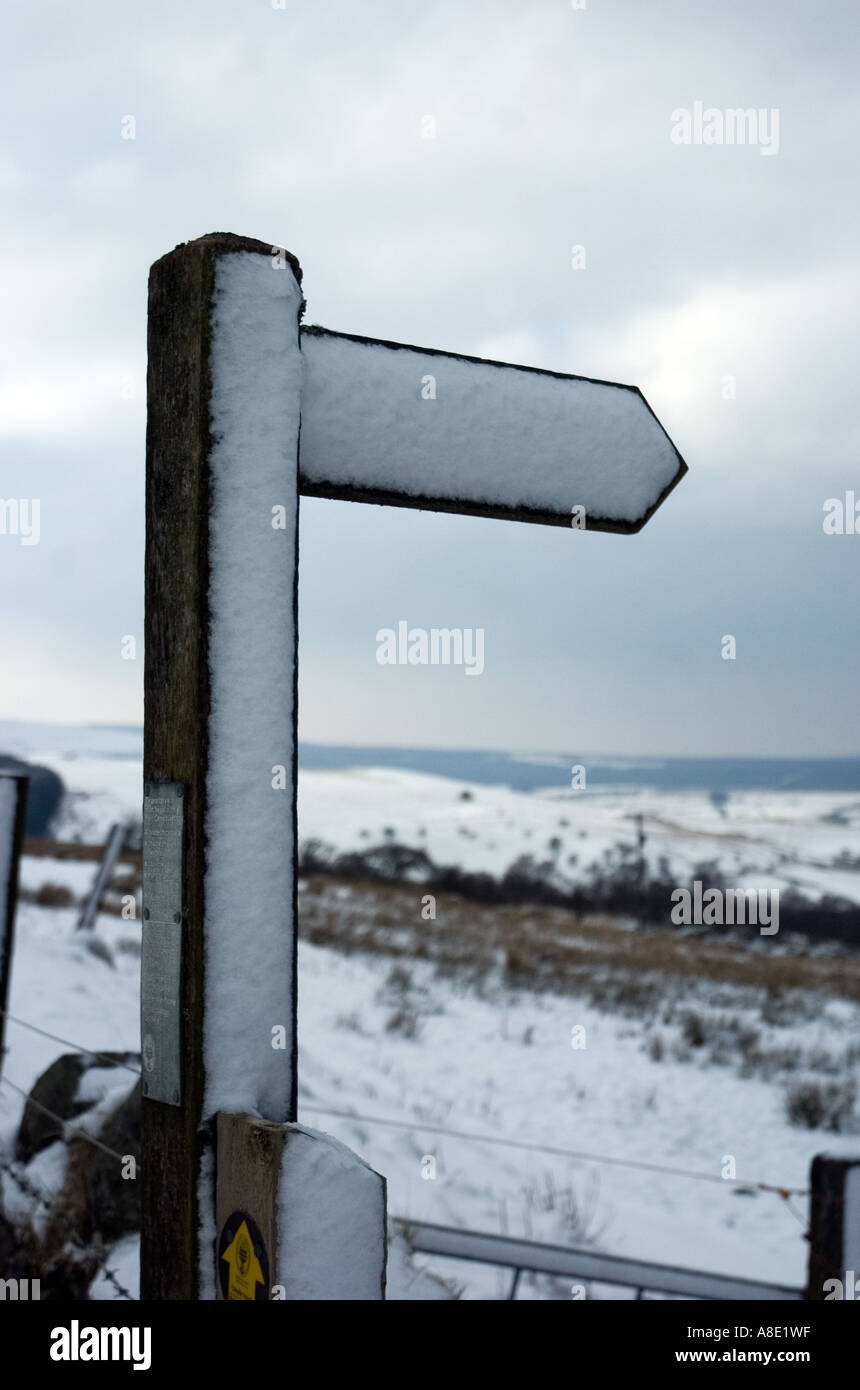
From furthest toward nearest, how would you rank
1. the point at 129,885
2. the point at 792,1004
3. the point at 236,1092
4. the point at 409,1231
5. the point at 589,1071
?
the point at 129,885
the point at 792,1004
the point at 589,1071
the point at 409,1231
the point at 236,1092

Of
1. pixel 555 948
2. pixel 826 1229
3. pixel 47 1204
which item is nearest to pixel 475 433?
pixel 826 1229

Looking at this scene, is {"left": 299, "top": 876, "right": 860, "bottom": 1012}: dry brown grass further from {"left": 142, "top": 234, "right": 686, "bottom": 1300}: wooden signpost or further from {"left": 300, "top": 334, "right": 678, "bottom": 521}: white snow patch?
{"left": 142, "top": 234, "right": 686, "bottom": 1300}: wooden signpost

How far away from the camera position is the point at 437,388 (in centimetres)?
153

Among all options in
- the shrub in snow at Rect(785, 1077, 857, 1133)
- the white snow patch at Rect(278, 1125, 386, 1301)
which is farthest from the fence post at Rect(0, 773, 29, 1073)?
the shrub in snow at Rect(785, 1077, 857, 1133)

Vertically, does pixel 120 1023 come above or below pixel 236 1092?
below

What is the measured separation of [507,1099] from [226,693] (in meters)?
7.24

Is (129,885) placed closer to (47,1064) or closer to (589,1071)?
(589,1071)

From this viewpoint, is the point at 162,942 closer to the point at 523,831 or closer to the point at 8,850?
the point at 8,850

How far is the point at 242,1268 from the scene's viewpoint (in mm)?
1225

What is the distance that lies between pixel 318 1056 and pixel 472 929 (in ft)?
28.1

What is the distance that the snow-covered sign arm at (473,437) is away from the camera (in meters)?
1.48

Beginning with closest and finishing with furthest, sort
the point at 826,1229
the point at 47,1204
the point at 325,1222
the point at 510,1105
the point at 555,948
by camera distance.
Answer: the point at 325,1222, the point at 826,1229, the point at 47,1204, the point at 510,1105, the point at 555,948

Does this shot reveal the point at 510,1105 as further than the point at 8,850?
Yes
